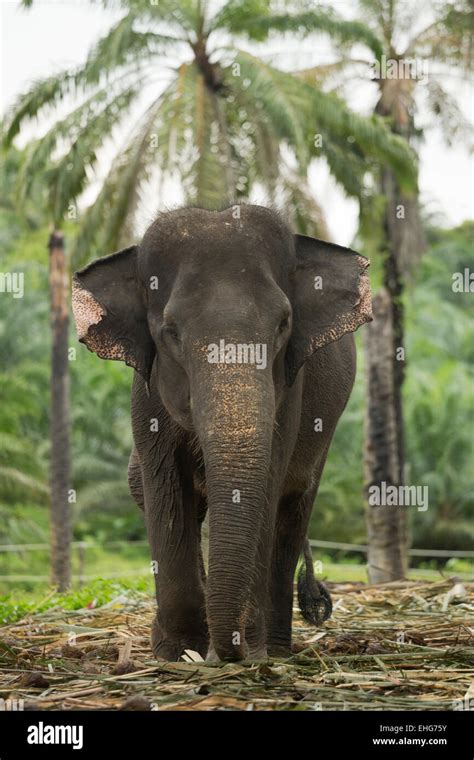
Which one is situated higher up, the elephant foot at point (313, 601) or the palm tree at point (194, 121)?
the palm tree at point (194, 121)

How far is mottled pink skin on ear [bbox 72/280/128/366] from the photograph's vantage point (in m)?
7.82

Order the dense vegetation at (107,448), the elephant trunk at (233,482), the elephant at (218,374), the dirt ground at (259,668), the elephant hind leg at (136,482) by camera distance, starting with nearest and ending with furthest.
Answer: the dirt ground at (259,668), the elephant trunk at (233,482), the elephant at (218,374), the elephant hind leg at (136,482), the dense vegetation at (107,448)

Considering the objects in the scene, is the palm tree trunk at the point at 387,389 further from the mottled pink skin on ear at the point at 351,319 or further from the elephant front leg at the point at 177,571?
the elephant front leg at the point at 177,571

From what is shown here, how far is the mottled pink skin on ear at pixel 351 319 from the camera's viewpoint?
26.0ft

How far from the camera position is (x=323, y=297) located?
803 centimetres

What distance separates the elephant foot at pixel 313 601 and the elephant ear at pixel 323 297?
3.06m

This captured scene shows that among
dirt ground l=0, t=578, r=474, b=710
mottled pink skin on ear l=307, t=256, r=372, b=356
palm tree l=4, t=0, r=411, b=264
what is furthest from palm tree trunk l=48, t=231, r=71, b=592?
mottled pink skin on ear l=307, t=256, r=372, b=356

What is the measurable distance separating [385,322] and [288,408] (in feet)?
37.4

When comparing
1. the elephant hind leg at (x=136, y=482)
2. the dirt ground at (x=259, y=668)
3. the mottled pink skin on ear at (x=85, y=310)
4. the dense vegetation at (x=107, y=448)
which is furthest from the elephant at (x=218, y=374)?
the dense vegetation at (x=107, y=448)

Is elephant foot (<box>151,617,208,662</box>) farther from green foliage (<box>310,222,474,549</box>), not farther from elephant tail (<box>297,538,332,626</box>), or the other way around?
green foliage (<box>310,222,474,549</box>)

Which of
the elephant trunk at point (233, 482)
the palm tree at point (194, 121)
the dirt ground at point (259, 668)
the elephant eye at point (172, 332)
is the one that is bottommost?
the dirt ground at point (259, 668)

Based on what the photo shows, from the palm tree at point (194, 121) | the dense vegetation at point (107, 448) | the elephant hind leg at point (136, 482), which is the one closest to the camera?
the elephant hind leg at point (136, 482)
